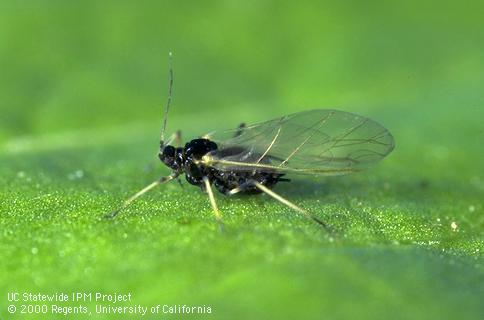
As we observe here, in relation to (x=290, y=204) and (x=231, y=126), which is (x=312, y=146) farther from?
A: (x=231, y=126)

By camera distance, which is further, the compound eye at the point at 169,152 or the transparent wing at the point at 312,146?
the compound eye at the point at 169,152

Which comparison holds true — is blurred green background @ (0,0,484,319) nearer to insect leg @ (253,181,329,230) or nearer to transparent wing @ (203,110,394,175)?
insect leg @ (253,181,329,230)

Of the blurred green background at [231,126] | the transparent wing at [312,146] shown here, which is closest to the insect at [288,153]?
the transparent wing at [312,146]

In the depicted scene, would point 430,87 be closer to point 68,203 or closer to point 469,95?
point 469,95

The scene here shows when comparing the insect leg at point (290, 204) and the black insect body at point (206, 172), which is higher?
the black insect body at point (206, 172)

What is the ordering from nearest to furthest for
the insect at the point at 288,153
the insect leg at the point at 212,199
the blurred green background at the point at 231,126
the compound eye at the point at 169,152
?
the blurred green background at the point at 231,126
the insect leg at the point at 212,199
the insect at the point at 288,153
the compound eye at the point at 169,152

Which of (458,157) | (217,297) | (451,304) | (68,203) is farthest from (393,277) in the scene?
(458,157)

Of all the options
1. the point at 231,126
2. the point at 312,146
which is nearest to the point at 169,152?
the point at 312,146

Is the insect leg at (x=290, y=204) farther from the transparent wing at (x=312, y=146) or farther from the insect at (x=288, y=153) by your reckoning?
the transparent wing at (x=312, y=146)
